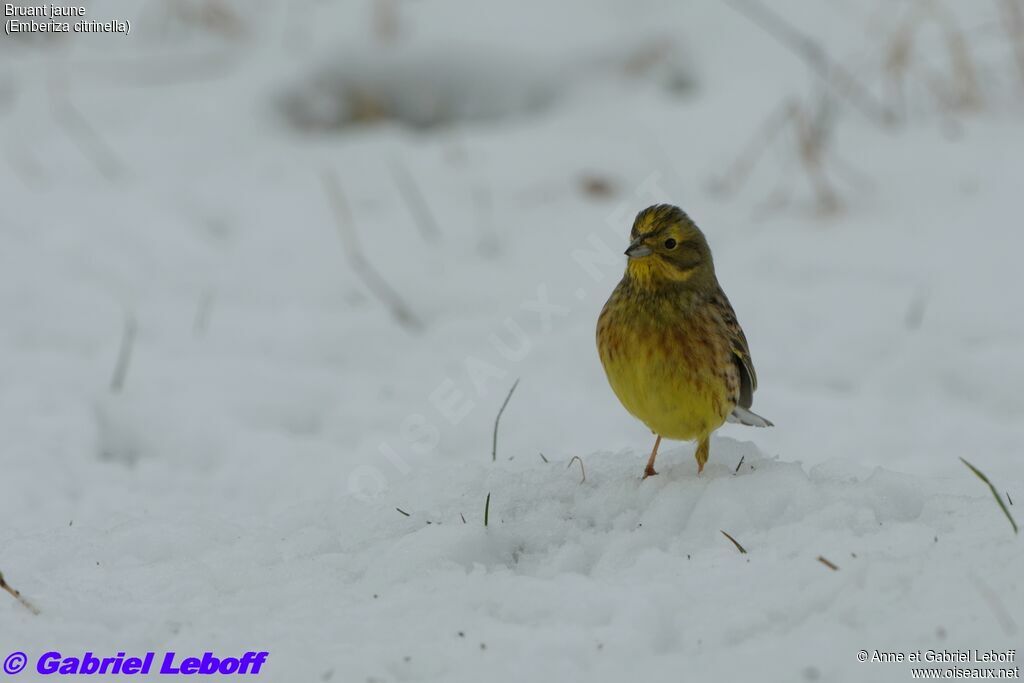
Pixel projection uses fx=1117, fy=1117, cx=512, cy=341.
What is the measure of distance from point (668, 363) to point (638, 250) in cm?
38

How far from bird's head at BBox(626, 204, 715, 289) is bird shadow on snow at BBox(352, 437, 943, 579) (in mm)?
606

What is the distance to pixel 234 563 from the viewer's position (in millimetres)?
3248

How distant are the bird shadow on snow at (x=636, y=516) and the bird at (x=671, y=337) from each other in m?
0.21

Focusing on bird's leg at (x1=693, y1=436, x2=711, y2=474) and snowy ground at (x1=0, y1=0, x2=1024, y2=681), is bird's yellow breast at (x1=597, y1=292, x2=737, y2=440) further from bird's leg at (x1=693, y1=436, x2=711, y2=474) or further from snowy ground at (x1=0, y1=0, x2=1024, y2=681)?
snowy ground at (x1=0, y1=0, x2=1024, y2=681)

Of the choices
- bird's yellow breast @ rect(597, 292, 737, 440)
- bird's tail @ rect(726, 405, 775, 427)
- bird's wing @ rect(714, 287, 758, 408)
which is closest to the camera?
bird's yellow breast @ rect(597, 292, 737, 440)

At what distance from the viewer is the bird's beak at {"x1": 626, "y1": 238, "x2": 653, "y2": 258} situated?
3498 mm

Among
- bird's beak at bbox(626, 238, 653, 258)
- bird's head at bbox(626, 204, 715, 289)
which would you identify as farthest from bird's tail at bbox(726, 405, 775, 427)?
bird's beak at bbox(626, 238, 653, 258)

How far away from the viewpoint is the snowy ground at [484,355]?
276 centimetres

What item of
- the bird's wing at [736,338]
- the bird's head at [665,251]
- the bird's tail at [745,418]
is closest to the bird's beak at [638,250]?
the bird's head at [665,251]

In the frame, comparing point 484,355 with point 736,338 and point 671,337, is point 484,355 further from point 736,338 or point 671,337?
point 671,337

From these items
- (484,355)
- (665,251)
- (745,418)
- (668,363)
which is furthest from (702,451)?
(484,355)

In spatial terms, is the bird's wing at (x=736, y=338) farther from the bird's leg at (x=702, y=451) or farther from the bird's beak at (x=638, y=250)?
the bird's beak at (x=638, y=250)

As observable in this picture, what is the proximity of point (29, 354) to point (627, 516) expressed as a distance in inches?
131

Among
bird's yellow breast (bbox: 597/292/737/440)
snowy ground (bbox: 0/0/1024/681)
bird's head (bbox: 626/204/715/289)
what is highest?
bird's head (bbox: 626/204/715/289)
